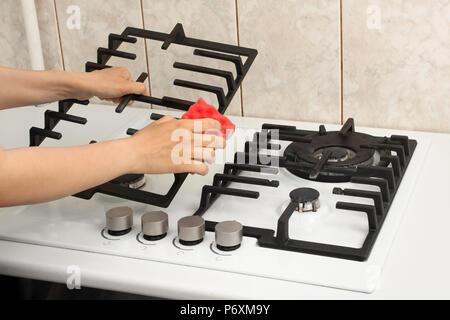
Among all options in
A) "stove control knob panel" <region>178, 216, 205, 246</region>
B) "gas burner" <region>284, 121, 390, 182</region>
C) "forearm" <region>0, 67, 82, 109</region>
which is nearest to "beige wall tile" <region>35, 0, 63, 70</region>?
"forearm" <region>0, 67, 82, 109</region>

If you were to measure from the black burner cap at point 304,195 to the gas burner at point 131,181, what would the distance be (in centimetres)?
29

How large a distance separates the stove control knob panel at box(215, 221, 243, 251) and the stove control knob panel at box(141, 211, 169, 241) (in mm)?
92

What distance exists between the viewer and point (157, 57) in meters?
1.64

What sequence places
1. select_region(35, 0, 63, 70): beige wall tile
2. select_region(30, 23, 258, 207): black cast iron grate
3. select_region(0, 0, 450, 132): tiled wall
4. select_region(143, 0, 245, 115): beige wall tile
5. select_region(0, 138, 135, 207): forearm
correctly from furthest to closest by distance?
select_region(35, 0, 63, 70): beige wall tile → select_region(143, 0, 245, 115): beige wall tile → select_region(0, 0, 450, 132): tiled wall → select_region(30, 23, 258, 207): black cast iron grate → select_region(0, 138, 135, 207): forearm

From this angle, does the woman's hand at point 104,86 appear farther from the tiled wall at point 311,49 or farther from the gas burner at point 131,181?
the tiled wall at point 311,49

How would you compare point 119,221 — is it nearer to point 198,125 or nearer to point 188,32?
point 198,125

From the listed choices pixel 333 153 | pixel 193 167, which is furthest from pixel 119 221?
pixel 333 153

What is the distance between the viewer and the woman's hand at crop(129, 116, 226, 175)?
43.0 inches

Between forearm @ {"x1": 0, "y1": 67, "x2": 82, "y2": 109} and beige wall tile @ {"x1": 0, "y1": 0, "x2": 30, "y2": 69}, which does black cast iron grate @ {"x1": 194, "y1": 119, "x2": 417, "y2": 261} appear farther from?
beige wall tile @ {"x1": 0, "y1": 0, "x2": 30, "y2": 69}

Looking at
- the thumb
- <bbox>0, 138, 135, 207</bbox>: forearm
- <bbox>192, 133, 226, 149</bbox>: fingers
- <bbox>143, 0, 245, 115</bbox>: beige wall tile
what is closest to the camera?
<bbox>0, 138, 135, 207</bbox>: forearm

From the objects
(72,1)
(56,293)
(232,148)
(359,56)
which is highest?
(72,1)

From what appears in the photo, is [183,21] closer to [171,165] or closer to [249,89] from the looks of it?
[249,89]
